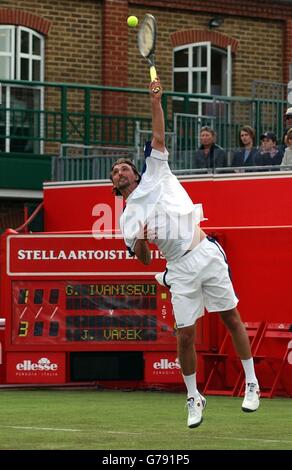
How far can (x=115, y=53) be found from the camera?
2717 centimetres

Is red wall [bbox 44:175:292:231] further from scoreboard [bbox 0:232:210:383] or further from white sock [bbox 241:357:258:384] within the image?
white sock [bbox 241:357:258:384]

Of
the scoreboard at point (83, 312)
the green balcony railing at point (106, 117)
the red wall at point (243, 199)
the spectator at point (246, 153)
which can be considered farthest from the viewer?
the green balcony railing at point (106, 117)

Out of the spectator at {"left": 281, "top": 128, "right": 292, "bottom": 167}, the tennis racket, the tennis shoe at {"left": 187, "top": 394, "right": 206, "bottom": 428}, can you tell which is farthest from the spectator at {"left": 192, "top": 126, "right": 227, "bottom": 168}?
the tennis shoe at {"left": 187, "top": 394, "right": 206, "bottom": 428}

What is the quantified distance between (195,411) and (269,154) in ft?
27.4

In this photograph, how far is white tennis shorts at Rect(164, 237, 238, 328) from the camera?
11891 millimetres

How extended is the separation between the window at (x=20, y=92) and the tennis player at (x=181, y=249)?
11.9 metres

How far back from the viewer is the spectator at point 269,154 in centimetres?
1962

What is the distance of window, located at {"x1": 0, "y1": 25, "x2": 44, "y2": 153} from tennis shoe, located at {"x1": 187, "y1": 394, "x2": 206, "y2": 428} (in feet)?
40.3

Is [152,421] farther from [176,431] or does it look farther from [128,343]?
[128,343]

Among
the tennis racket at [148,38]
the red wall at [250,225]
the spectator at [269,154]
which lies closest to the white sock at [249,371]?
the tennis racket at [148,38]

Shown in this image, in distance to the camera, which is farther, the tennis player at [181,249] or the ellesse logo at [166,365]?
the ellesse logo at [166,365]

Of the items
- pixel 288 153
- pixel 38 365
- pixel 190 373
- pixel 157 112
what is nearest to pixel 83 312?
pixel 38 365

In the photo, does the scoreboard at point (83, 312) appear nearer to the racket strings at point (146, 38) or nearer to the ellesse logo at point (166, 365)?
the ellesse logo at point (166, 365)

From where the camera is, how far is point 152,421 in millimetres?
13359
